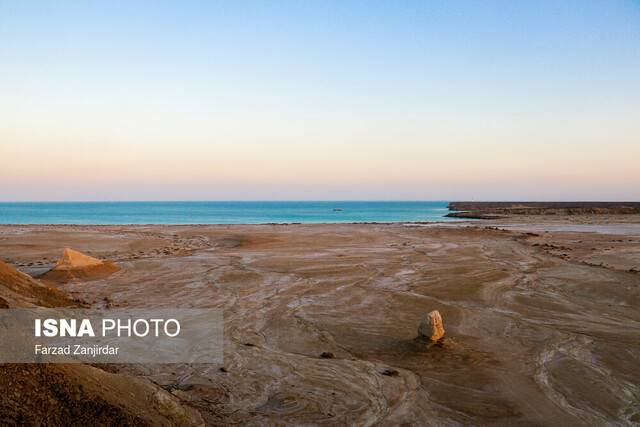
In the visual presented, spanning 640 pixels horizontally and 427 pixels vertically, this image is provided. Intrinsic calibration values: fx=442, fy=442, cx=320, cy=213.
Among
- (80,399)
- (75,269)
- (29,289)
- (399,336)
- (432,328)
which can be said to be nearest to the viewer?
(80,399)

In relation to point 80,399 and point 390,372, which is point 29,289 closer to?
point 80,399

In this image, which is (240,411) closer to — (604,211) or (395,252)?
(395,252)

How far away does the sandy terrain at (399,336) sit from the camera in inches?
285

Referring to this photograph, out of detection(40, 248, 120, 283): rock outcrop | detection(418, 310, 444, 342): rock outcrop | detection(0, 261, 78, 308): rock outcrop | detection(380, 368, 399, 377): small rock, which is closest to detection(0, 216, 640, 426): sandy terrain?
detection(380, 368, 399, 377): small rock

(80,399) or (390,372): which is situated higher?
(80,399)

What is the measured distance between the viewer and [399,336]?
11.0m

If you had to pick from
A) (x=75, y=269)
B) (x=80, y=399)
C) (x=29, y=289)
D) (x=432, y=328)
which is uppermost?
(x=29, y=289)

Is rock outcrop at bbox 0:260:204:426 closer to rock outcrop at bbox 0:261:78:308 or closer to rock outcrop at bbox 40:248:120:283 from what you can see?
rock outcrop at bbox 0:261:78:308

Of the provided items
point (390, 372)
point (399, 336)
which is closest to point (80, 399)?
point (390, 372)

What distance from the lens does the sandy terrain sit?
7.24 m

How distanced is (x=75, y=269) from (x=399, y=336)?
546 inches

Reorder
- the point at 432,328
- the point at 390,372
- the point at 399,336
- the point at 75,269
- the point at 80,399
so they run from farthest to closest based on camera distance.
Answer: the point at 75,269
the point at 399,336
the point at 432,328
the point at 390,372
the point at 80,399

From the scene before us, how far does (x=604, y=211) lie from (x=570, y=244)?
7078cm

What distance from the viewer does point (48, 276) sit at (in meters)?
17.4
